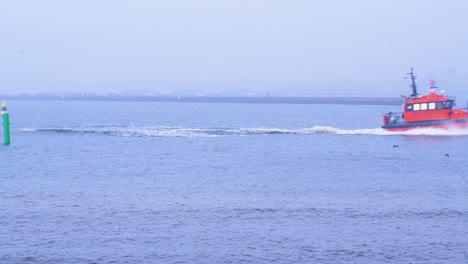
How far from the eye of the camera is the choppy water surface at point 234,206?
51.6 feet

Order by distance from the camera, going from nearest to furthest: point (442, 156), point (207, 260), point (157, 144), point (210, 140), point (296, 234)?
point (207, 260) < point (296, 234) < point (442, 156) < point (157, 144) < point (210, 140)

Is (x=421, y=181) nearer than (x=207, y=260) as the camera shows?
No

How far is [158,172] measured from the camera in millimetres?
29953

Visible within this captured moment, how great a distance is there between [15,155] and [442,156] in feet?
79.3

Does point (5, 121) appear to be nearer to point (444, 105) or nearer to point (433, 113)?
point (433, 113)

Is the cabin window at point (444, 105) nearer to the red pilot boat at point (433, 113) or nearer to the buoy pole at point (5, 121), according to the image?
the red pilot boat at point (433, 113)

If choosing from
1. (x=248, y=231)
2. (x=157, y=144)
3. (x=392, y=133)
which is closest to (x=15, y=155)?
(x=157, y=144)

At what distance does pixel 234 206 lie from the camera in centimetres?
2083

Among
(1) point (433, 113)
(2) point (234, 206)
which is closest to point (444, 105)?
(1) point (433, 113)

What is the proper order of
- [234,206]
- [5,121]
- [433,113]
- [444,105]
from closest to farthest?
[234,206]
[5,121]
[444,105]
[433,113]

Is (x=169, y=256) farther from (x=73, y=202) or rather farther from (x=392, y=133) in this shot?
(x=392, y=133)

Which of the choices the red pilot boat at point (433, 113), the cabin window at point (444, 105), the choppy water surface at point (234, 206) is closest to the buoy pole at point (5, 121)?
the choppy water surface at point (234, 206)

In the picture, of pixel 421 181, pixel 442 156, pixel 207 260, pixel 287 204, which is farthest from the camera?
pixel 442 156

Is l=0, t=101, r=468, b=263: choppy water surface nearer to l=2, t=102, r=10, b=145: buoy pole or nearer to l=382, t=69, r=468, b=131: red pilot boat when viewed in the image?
l=2, t=102, r=10, b=145: buoy pole
